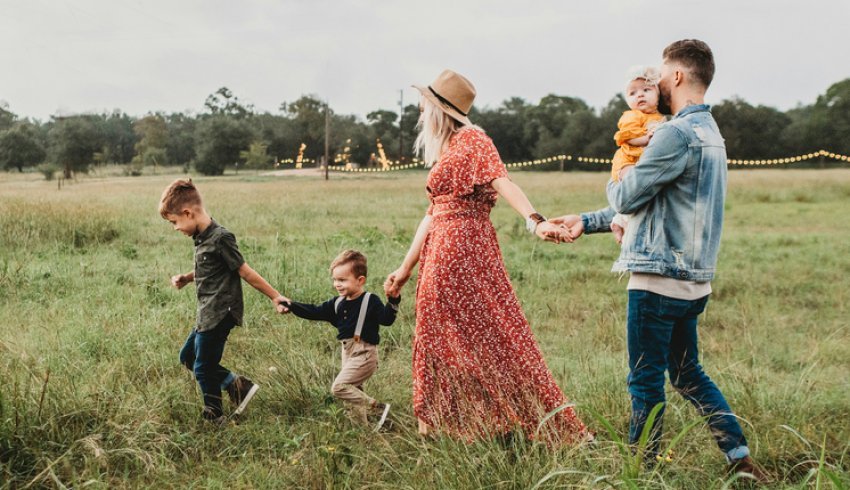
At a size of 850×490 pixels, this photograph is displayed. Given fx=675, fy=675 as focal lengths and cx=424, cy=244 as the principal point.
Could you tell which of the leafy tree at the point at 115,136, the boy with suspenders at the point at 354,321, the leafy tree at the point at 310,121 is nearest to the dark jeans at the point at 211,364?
the boy with suspenders at the point at 354,321

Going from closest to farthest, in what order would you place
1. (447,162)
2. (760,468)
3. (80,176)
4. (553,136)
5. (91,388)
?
(760,468) → (447,162) → (91,388) → (80,176) → (553,136)

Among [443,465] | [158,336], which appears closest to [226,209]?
[158,336]

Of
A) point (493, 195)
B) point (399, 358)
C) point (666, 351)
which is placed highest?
point (493, 195)

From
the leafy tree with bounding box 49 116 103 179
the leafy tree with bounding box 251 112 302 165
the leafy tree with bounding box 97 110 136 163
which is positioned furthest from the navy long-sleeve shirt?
the leafy tree with bounding box 251 112 302 165

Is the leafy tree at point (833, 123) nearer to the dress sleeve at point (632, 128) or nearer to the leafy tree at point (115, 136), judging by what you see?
the leafy tree at point (115, 136)

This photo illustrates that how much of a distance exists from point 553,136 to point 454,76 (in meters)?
66.8

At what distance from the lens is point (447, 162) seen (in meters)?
3.60

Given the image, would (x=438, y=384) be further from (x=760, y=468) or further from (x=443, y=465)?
(x=760, y=468)

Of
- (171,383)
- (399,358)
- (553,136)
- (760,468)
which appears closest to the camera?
(760,468)

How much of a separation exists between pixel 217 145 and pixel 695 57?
128 ft

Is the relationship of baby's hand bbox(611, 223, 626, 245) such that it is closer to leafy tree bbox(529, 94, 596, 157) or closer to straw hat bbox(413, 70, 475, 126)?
straw hat bbox(413, 70, 475, 126)

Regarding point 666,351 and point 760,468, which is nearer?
point 666,351

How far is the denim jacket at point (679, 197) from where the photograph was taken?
9.32 feet

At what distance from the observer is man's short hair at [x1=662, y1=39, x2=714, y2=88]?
9.41 feet
